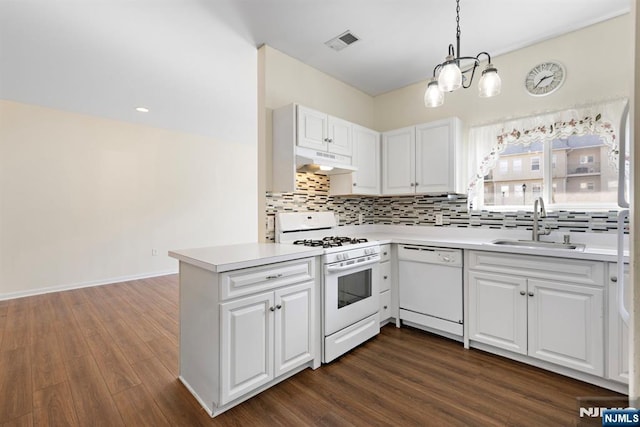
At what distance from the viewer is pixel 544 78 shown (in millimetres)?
2646

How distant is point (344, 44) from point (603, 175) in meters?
2.45

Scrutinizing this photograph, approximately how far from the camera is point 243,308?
1743 mm

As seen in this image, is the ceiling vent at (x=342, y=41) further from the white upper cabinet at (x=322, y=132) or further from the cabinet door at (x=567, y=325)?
the cabinet door at (x=567, y=325)

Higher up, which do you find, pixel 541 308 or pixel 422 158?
pixel 422 158

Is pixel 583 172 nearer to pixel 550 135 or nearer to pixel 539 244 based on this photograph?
pixel 550 135

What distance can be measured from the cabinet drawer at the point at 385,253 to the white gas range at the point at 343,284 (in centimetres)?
11

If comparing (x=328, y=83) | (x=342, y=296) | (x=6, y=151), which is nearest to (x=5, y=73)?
(x=6, y=151)

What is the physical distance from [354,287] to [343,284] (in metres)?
0.15

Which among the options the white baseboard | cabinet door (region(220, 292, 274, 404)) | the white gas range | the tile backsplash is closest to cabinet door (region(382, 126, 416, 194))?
the tile backsplash

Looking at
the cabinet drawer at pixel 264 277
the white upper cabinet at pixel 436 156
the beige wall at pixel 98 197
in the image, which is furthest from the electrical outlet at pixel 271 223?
the beige wall at pixel 98 197

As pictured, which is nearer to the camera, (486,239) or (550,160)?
(550,160)

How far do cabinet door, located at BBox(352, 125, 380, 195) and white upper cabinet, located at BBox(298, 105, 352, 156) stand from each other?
0.44 ft

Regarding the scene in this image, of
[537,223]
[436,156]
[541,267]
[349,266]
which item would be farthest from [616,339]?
[436,156]

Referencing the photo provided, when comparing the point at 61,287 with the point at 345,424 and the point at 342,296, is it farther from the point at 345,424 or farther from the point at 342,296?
the point at 345,424
